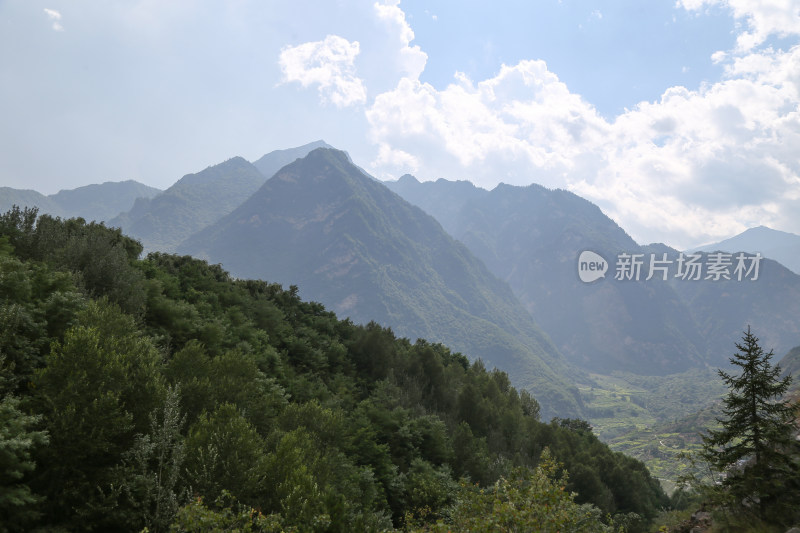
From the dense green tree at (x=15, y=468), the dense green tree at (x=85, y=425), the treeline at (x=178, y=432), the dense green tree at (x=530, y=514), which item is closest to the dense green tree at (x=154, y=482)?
the treeline at (x=178, y=432)

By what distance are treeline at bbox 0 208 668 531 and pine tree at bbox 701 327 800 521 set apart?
4.27m

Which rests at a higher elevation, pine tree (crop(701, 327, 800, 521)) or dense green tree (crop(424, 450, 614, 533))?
pine tree (crop(701, 327, 800, 521))

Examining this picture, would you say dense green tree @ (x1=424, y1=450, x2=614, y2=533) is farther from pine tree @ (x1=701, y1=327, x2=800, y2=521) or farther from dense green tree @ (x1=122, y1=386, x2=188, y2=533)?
dense green tree @ (x1=122, y1=386, x2=188, y2=533)

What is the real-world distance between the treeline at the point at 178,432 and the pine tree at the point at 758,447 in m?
4.27

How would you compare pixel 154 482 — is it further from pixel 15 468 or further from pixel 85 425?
pixel 15 468

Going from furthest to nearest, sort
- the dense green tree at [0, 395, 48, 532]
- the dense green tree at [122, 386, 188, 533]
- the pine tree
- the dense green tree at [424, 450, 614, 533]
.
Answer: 1. the pine tree
2. the dense green tree at [122, 386, 188, 533]
3. the dense green tree at [424, 450, 614, 533]
4. the dense green tree at [0, 395, 48, 532]

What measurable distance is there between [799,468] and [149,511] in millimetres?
18911

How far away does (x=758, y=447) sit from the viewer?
1305 cm

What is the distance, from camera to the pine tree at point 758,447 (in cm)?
1251

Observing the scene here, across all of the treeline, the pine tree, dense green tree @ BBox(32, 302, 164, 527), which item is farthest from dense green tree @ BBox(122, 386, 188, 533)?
the pine tree

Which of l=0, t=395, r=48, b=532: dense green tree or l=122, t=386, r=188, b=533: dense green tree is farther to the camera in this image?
l=122, t=386, r=188, b=533: dense green tree

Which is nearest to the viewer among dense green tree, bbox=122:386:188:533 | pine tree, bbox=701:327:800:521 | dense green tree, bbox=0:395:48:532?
dense green tree, bbox=0:395:48:532

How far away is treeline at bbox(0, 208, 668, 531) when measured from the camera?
1023 cm

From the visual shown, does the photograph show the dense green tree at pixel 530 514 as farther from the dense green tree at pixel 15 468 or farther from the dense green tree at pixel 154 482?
the dense green tree at pixel 15 468
